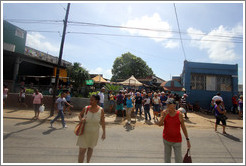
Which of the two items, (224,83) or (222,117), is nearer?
(222,117)

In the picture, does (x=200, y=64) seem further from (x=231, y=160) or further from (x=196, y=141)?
(x=231, y=160)

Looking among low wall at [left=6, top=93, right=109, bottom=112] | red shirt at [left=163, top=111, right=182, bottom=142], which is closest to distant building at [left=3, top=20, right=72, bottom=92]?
low wall at [left=6, top=93, right=109, bottom=112]

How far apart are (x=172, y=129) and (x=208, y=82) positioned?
1484 centimetres

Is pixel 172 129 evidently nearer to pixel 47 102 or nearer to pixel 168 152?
pixel 168 152

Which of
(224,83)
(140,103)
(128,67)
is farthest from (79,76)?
(128,67)

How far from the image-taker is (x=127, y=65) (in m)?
37.2

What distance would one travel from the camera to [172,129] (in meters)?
2.92

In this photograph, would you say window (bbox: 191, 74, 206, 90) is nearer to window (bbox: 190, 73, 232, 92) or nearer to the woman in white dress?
window (bbox: 190, 73, 232, 92)

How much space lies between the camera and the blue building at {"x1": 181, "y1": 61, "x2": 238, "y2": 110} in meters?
14.7

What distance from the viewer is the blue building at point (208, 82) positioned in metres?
14.7

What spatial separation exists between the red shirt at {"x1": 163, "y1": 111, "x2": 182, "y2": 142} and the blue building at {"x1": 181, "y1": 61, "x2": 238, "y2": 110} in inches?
520

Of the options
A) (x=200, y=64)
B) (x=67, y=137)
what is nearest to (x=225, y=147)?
(x=67, y=137)

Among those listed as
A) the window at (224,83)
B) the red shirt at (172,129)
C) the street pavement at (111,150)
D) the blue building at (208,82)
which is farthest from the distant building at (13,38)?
the window at (224,83)

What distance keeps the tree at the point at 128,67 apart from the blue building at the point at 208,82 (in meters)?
22.1
